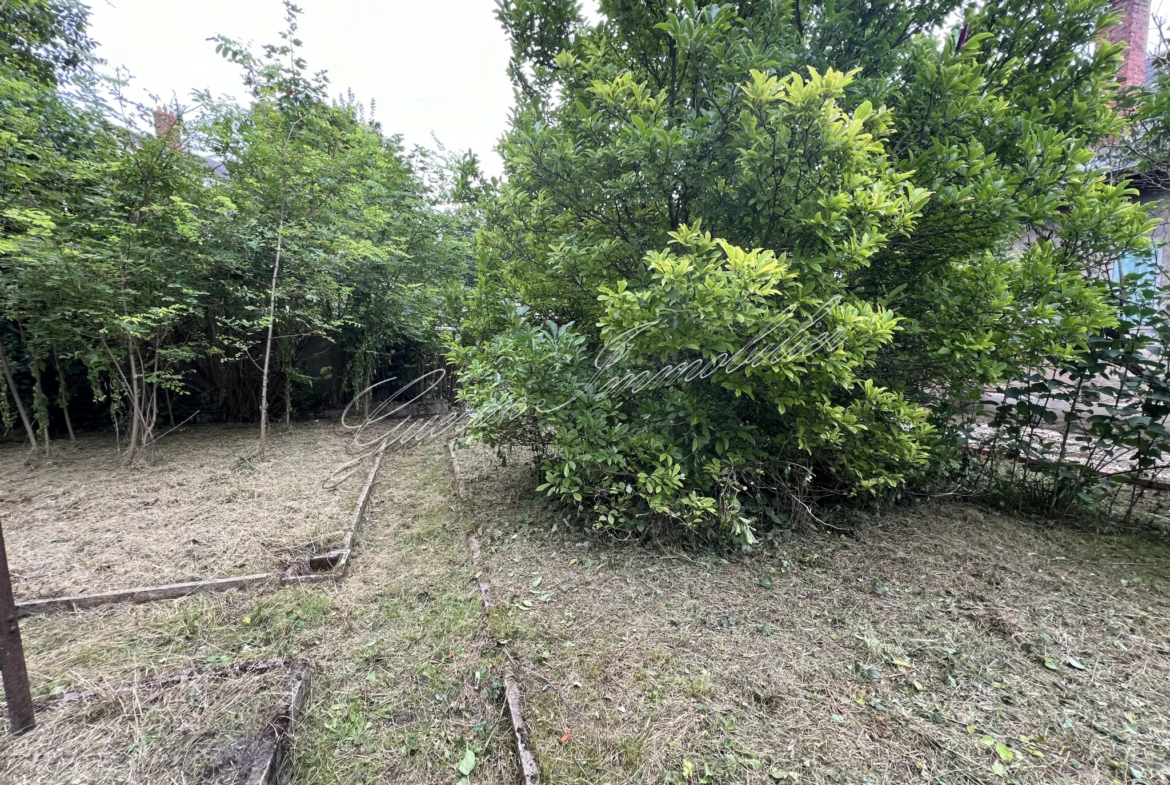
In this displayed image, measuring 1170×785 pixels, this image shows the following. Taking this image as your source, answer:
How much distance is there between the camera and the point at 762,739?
1.43 m

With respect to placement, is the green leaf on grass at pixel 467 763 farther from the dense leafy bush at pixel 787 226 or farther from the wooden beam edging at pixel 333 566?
the wooden beam edging at pixel 333 566

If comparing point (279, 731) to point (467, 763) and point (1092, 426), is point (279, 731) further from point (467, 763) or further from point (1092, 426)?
point (1092, 426)

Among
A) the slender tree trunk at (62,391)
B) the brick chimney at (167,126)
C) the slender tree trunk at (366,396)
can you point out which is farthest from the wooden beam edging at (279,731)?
the slender tree trunk at (62,391)

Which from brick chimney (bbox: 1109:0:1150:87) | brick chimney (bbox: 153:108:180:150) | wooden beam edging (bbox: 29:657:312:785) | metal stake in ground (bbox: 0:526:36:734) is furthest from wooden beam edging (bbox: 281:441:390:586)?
brick chimney (bbox: 1109:0:1150:87)

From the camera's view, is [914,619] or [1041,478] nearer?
[914,619]

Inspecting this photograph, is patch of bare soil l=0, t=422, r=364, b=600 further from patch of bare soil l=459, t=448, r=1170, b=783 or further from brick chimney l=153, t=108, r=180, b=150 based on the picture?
brick chimney l=153, t=108, r=180, b=150

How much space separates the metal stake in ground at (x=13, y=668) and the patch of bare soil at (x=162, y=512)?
1028mm

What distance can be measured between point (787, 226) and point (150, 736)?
10.2 feet

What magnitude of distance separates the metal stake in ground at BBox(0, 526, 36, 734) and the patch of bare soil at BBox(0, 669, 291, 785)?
5 centimetres

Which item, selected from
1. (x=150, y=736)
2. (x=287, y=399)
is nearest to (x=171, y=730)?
(x=150, y=736)

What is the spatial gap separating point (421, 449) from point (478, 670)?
3.99 m

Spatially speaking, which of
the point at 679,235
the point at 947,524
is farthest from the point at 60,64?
the point at 947,524

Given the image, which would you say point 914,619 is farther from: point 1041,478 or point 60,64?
point 60,64

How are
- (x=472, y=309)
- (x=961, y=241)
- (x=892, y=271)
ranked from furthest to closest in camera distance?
(x=472, y=309) < (x=892, y=271) < (x=961, y=241)
